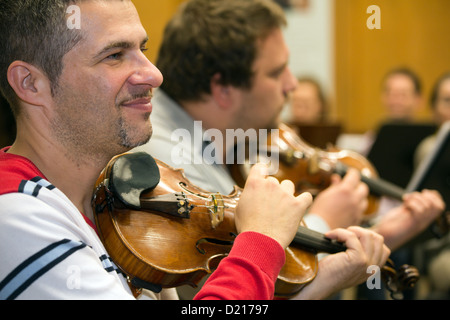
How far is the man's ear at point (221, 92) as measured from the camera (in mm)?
1712

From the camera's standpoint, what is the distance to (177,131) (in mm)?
1482

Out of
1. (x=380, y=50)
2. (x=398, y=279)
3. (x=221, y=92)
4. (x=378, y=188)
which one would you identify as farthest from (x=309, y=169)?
(x=380, y=50)

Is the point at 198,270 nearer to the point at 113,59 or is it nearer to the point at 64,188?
the point at 64,188

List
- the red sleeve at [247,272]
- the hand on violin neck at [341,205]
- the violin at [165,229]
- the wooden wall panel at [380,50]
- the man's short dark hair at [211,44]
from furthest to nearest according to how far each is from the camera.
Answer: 1. the wooden wall panel at [380,50]
2. the man's short dark hair at [211,44]
3. the hand on violin neck at [341,205]
4. the violin at [165,229]
5. the red sleeve at [247,272]

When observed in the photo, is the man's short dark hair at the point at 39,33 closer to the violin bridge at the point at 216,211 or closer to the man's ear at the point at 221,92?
the violin bridge at the point at 216,211

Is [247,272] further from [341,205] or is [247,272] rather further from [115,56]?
[341,205]

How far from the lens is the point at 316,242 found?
1.12 meters

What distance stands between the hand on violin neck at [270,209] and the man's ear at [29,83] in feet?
1.39

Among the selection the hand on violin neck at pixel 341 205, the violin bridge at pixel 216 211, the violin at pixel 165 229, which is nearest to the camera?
the violin at pixel 165 229

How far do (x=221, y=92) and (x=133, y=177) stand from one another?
80cm

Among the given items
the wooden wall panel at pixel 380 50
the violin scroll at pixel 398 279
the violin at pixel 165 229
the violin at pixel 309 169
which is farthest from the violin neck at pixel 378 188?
the wooden wall panel at pixel 380 50

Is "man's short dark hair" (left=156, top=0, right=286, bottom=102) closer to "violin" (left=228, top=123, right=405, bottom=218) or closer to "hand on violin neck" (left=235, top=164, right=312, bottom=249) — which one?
"violin" (left=228, top=123, right=405, bottom=218)

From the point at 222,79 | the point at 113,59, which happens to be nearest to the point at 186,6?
the point at 222,79
